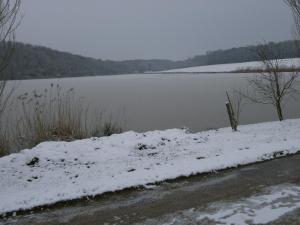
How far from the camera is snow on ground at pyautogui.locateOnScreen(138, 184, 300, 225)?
191 inches

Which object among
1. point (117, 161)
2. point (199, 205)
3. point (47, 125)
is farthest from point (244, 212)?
point (47, 125)

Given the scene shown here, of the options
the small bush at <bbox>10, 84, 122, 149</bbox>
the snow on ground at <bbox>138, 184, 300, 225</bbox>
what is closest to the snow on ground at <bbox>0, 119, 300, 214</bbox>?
the snow on ground at <bbox>138, 184, 300, 225</bbox>

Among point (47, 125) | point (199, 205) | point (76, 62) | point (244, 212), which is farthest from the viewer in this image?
point (76, 62)

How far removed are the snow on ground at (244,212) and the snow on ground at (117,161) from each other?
1674mm

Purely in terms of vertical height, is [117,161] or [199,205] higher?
[117,161]

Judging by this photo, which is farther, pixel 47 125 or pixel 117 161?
pixel 47 125

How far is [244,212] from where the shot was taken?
16.7 feet

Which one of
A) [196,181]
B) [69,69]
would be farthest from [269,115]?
[69,69]

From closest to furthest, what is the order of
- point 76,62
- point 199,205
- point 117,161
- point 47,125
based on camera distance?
point 199,205, point 117,161, point 47,125, point 76,62

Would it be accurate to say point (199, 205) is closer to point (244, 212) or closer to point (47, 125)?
point (244, 212)

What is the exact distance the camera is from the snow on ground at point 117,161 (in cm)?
638

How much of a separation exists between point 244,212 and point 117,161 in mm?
3886

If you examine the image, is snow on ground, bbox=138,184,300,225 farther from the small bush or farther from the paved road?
the small bush

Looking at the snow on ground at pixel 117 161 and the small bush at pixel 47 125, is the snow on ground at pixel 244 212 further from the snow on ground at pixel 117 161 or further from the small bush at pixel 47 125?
the small bush at pixel 47 125
